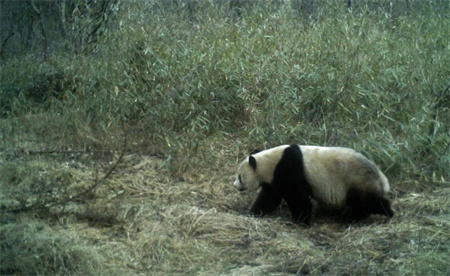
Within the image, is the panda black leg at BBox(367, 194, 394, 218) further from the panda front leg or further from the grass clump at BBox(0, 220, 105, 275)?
the grass clump at BBox(0, 220, 105, 275)

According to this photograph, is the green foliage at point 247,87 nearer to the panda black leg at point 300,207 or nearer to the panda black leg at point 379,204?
the panda black leg at point 379,204

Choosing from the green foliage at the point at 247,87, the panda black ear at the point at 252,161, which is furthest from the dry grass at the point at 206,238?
the green foliage at the point at 247,87

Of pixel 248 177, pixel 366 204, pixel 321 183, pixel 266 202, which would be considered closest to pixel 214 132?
pixel 248 177

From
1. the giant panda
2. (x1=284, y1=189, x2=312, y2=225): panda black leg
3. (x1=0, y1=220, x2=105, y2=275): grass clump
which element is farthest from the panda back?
(x1=0, y1=220, x2=105, y2=275): grass clump

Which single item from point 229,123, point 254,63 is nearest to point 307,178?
point 229,123

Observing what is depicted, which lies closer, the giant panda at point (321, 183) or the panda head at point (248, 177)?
the giant panda at point (321, 183)

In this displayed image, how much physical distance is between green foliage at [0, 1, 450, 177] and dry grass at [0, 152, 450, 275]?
902 millimetres

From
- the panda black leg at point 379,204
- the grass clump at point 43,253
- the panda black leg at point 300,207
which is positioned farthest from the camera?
the panda black leg at point 300,207

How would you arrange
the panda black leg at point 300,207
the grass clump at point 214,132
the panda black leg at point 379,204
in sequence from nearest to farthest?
the grass clump at point 214,132, the panda black leg at point 379,204, the panda black leg at point 300,207

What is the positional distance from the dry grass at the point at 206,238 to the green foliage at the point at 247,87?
35.5 inches

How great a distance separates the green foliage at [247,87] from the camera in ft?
23.5

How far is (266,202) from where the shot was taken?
5.95 metres

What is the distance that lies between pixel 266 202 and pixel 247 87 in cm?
234

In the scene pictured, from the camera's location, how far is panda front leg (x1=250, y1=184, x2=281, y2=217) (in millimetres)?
5910
